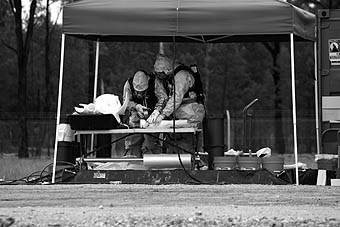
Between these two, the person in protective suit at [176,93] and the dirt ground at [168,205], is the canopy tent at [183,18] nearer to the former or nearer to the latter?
the person in protective suit at [176,93]

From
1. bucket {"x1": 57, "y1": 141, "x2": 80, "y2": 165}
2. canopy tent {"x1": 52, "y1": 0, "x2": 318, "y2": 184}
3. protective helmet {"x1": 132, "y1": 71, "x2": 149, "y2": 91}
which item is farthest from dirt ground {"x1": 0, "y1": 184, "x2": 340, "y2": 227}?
canopy tent {"x1": 52, "y1": 0, "x2": 318, "y2": 184}

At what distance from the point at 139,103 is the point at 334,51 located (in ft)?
10.3

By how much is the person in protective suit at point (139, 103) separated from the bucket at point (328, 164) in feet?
8.49

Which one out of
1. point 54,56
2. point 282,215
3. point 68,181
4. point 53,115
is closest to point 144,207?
point 282,215

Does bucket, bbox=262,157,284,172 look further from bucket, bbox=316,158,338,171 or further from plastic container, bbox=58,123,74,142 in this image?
plastic container, bbox=58,123,74,142

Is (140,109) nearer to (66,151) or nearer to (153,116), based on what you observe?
(153,116)

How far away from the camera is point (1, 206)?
9383 mm

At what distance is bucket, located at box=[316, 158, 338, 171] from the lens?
1270 centimetres

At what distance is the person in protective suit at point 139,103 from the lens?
44.6 ft

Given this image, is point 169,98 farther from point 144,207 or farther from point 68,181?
point 144,207

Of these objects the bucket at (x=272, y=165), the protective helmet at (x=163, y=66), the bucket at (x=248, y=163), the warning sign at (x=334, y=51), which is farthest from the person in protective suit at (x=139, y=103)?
the warning sign at (x=334, y=51)

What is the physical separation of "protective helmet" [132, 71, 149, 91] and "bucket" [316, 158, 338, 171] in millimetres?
2953

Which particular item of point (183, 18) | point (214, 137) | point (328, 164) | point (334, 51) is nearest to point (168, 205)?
point (183, 18)

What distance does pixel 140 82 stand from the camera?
13742mm
